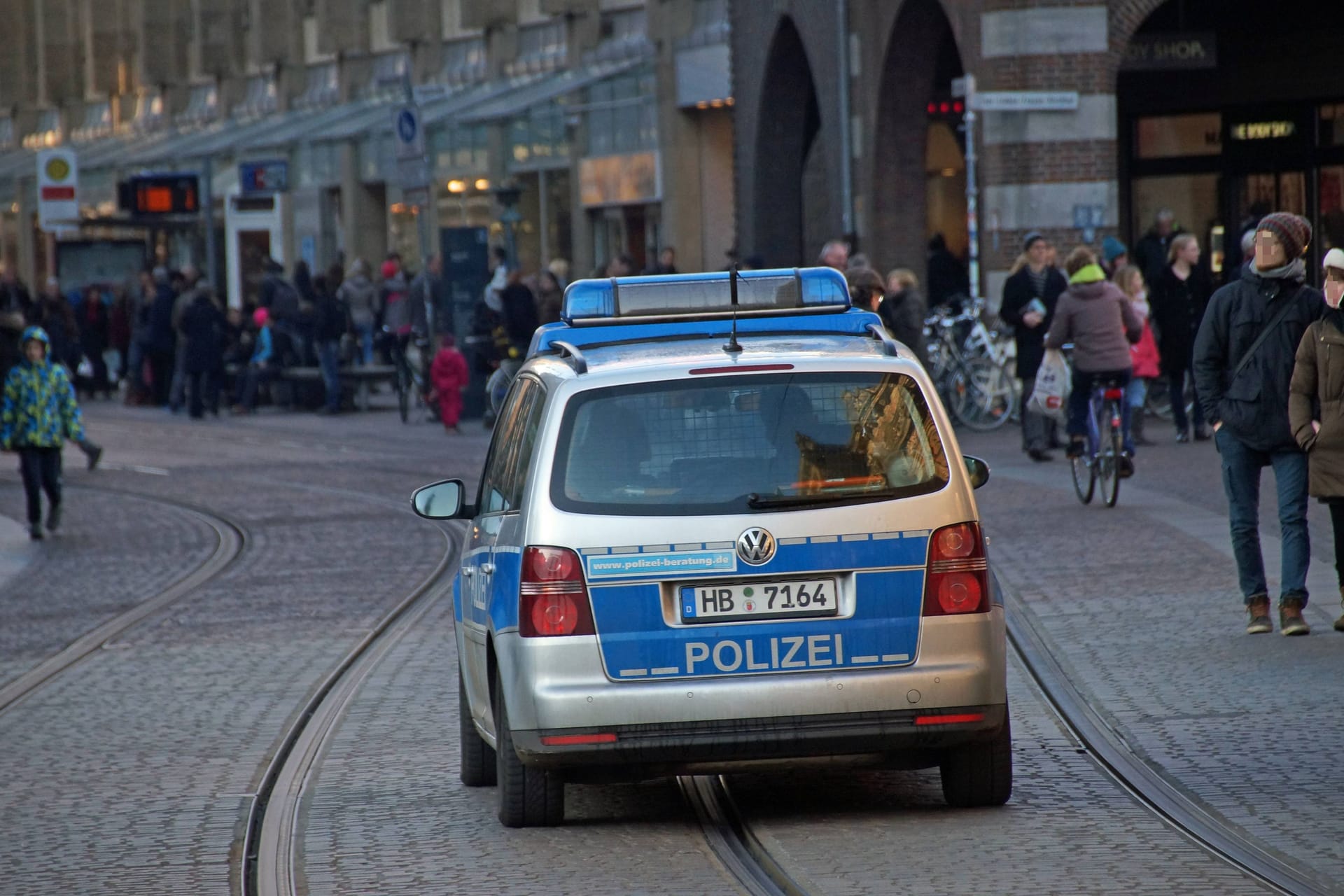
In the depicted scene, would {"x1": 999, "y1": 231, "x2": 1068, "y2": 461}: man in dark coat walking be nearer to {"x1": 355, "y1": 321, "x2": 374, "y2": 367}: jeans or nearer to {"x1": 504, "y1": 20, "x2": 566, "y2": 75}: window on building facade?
{"x1": 355, "y1": 321, "x2": 374, "y2": 367}: jeans

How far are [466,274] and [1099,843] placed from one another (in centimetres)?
2354

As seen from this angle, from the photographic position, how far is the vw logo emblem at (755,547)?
6.33 meters

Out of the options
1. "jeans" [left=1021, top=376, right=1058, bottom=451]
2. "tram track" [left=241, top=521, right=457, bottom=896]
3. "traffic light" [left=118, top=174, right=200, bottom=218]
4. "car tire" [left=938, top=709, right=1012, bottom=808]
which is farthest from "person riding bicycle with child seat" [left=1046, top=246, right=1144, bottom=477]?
"traffic light" [left=118, top=174, right=200, bottom=218]

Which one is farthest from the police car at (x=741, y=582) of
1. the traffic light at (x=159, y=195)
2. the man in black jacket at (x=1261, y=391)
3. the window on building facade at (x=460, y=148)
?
the window on building facade at (x=460, y=148)

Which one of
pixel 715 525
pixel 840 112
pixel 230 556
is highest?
pixel 840 112

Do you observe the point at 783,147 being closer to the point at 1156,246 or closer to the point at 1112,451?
the point at 1156,246

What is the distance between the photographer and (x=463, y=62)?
159 ft

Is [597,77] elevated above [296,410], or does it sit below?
above

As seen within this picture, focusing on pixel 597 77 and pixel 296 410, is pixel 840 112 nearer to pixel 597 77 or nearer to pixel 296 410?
pixel 296 410

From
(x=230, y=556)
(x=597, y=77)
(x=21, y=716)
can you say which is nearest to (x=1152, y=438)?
(x=230, y=556)

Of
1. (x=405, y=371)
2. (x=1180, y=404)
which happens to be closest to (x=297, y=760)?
(x=1180, y=404)

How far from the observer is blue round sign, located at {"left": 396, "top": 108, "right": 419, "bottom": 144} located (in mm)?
26625

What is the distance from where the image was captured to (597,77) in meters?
40.5

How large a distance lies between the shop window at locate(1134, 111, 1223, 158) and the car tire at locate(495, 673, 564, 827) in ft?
83.6
